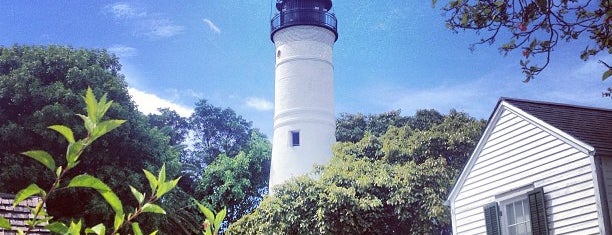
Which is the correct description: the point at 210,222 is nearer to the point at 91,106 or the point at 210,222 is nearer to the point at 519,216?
the point at 91,106

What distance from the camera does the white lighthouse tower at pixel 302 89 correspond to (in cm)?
2997

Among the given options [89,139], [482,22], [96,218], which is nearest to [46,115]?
[96,218]

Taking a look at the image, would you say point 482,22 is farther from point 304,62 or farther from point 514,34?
point 304,62

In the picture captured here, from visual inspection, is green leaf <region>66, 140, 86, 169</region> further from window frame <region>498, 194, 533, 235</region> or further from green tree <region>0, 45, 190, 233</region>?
green tree <region>0, 45, 190, 233</region>

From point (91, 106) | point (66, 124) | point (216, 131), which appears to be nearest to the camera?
point (91, 106)

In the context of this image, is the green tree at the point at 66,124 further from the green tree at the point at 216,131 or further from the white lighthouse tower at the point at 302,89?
the green tree at the point at 216,131

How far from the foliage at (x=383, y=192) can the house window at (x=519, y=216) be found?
6.65 meters

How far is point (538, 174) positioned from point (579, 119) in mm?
1714

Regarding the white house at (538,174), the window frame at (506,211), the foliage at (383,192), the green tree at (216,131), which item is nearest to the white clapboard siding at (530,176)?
the white house at (538,174)

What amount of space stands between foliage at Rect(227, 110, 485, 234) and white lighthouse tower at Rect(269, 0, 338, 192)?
451 centimetres

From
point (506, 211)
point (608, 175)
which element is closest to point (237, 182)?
point (506, 211)

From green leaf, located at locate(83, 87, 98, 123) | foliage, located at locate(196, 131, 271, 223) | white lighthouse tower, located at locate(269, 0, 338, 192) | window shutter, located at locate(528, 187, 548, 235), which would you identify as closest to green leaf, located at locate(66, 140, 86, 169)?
green leaf, located at locate(83, 87, 98, 123)

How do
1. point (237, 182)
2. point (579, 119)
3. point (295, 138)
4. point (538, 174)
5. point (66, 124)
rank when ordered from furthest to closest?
1. point (237, 182)
2. point (295, 138)
3. point (66, 124)
4. point (579, 119)
5. point (538, 174)

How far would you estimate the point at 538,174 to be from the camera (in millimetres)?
13516
